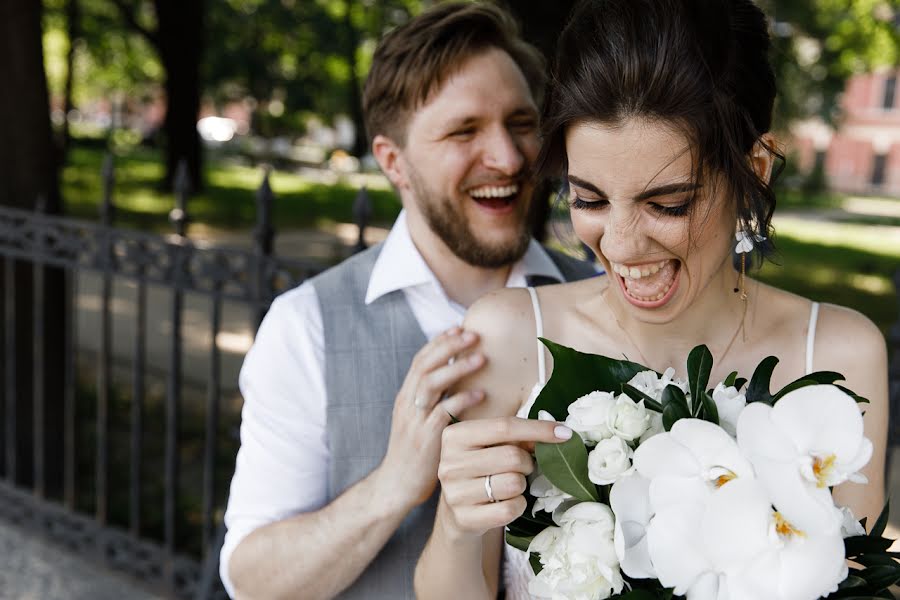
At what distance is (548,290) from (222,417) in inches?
201

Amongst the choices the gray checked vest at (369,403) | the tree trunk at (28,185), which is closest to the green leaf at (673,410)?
the gray checked vest at (369,403)

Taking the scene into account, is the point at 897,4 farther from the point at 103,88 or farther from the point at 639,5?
the point at 103,88

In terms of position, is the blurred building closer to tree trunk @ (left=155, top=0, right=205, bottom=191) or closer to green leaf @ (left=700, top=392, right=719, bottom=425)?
tree trunk @ (left=155, top=0, right=205, bottom=191)

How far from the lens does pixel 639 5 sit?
172 centimetres

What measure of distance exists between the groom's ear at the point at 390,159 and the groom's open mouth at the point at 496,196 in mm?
228

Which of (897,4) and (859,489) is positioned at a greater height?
(897,4)

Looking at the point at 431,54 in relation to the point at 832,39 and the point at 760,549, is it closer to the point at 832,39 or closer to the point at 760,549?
the point at 760,549

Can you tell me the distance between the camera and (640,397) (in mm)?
1406

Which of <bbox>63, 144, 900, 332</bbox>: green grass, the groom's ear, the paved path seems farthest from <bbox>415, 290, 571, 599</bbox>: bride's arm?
<bbox>63, 144, 900, 332</bbox>: green grass

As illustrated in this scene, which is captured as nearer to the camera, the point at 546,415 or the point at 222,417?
the point at 546,415

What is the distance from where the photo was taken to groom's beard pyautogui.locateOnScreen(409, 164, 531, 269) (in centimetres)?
245

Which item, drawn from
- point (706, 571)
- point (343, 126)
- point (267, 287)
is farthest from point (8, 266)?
point (343, 126)

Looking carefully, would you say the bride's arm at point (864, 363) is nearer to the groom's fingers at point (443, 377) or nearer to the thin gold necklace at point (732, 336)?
the thin gold necklace at point (732, 336)

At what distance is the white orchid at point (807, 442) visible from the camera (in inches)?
46.7
